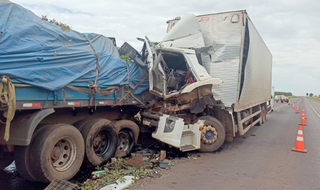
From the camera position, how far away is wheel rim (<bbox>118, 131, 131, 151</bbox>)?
21.3 ft

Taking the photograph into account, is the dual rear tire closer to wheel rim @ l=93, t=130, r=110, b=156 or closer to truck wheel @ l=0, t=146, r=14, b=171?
wheel rim @ l=93, t=130, r=110, b=156

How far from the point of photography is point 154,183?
467 centimetres

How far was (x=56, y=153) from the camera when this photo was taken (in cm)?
466

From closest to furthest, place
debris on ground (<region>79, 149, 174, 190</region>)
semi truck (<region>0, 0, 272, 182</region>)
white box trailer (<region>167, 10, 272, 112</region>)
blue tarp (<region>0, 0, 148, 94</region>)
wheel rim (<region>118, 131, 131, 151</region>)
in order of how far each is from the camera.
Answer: blue tarp (<region>0, 0, 148, 94</region>), semi truck (<region>0, 0, 272, 182</region>), debris on ground (<region>79, 149, 174, 190</region>), wheel rim (<region>118, 131, 131, 151</region>), white box trailer (<region>167, 10, 272, 112</region>)

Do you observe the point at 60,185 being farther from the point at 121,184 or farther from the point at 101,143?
the point at 101,143

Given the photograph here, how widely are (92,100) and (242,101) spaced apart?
5.15 metres

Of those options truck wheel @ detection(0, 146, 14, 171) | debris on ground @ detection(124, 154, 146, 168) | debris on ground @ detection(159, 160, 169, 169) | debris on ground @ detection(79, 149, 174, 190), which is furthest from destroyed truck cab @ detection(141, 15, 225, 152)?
truck wheel @ detection(0, 146, 14, 171)

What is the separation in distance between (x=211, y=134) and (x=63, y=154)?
12.9 feet

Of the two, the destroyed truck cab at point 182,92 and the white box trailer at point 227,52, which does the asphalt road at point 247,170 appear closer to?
the destroyed truck cab at point 182,92

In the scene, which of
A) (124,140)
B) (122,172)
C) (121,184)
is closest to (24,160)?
(121,184)

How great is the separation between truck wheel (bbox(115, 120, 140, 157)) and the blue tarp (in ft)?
3.55

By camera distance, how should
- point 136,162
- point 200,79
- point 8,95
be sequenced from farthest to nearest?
point 200,79
point 136,162
point 8,95

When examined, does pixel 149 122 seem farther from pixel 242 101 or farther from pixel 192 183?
pixel 242 101

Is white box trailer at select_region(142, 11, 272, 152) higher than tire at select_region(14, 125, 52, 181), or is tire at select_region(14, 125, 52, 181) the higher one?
white box trailer at select_region(142, 11, 272, 152)
